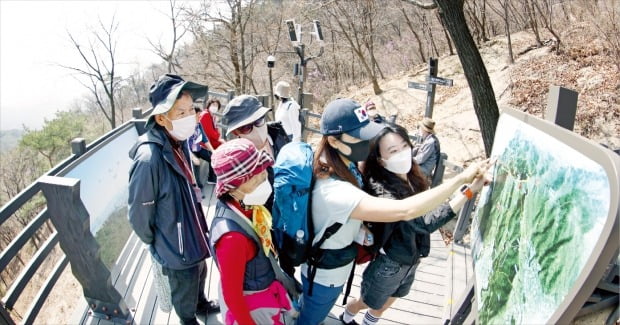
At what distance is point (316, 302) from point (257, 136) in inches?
54.9

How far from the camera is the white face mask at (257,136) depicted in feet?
9.54

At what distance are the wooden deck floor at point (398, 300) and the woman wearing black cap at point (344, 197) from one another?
989mm

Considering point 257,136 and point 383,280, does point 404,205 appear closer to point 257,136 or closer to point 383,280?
point 383,280

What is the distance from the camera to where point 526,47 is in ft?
37.6

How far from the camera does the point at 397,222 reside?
2.18 m

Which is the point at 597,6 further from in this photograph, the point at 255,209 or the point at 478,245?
the point at 255,209

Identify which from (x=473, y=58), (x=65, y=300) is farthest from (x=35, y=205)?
(x=473, y=58)

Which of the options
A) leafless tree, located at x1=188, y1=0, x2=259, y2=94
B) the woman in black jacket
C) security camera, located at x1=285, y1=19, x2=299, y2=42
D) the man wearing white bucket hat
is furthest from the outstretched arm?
leafless tree, located at x1=188, y1=0, x2=259, y2=94

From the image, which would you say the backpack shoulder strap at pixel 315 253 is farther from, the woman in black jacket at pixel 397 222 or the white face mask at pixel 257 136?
the white face mask at pixel 257 136

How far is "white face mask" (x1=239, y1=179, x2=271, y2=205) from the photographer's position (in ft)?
5.65

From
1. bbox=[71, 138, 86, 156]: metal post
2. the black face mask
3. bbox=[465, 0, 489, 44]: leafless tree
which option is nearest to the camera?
the black face mask

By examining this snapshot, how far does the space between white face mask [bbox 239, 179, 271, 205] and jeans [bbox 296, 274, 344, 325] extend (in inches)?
28.7

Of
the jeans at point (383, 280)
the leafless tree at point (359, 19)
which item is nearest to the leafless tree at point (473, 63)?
the jeans at point (383, 280)

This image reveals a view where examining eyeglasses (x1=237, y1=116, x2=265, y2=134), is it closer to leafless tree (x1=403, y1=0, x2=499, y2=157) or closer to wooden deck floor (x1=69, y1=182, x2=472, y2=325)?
wooden deck floor (x1=69, y1=182, x2=472, y2=325)
